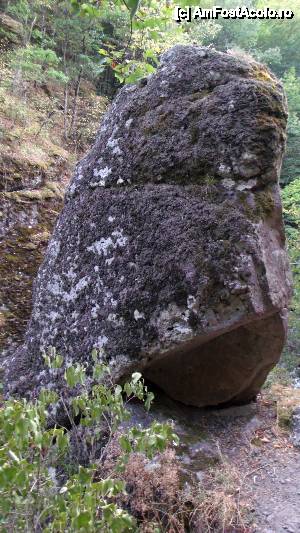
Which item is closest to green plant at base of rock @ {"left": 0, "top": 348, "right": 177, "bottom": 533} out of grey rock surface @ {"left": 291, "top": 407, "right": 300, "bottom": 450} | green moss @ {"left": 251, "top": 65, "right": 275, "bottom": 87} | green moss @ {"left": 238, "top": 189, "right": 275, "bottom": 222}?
green moss @ {"left": 238, "top": 189, "right": 275, "bottom": 222}

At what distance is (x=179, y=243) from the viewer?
3.26 m

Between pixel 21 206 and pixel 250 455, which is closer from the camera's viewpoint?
pixel 250 455

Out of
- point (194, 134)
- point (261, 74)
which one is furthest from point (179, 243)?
point (261, 74)

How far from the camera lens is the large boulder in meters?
3.13

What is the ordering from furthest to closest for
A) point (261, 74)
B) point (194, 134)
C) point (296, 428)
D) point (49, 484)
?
point (296, 428)
point (261, 74)
point (194, 134)
point (49, 484)

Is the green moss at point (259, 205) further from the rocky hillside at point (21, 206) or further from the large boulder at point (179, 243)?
the rocky hillside at point (21, 206)

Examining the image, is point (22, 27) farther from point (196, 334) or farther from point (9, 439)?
point (9, 439)

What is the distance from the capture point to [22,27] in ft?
40.9

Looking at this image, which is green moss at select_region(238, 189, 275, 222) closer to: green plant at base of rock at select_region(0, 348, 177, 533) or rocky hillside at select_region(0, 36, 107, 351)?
green plant at base of rock at select_region(0, 348, 177, 533)

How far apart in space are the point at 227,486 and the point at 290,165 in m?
15.6

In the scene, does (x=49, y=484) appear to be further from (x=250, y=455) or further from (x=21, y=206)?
(x=21, y=206)

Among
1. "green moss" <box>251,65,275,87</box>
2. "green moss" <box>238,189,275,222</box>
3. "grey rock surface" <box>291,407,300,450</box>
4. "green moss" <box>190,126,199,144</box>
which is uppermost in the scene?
"green moss" <box>251,65,275,87</box>

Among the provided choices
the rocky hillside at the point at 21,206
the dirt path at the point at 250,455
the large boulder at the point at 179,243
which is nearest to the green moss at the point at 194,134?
the large boulder at the point at 179,243

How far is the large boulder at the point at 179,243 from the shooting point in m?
3.13
